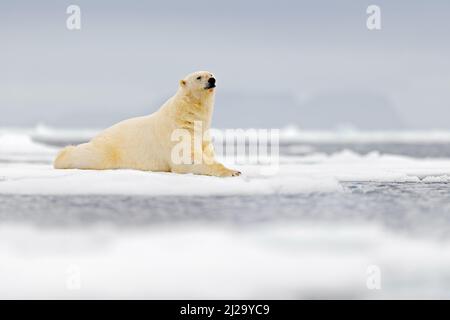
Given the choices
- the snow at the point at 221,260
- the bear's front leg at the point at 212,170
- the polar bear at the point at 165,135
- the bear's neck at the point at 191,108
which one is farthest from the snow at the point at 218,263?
the bear's neck at the point at 191,108

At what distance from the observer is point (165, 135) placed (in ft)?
25.5

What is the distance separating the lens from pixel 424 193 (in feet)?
23.7

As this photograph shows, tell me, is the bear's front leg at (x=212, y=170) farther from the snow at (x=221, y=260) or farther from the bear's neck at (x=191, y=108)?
the snow at (x=221, y=260)

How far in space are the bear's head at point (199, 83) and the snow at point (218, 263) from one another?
2.84 meters

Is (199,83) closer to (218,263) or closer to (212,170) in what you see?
(212,170)

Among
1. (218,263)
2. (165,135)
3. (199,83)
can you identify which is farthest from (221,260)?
(199,83)

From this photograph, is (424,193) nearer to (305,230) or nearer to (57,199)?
(305,230)

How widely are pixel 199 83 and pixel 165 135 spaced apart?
69cm

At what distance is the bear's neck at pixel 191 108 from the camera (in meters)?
7.84

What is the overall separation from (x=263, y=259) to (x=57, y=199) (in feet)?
9.24

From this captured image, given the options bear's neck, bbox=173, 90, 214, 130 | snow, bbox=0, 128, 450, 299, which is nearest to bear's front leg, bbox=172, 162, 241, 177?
bear's neck, bbox=173, 90, 214, 130

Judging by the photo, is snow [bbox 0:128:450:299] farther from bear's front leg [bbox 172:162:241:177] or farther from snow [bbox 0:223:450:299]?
bear's front leg [bbox 172:162:241:177]
